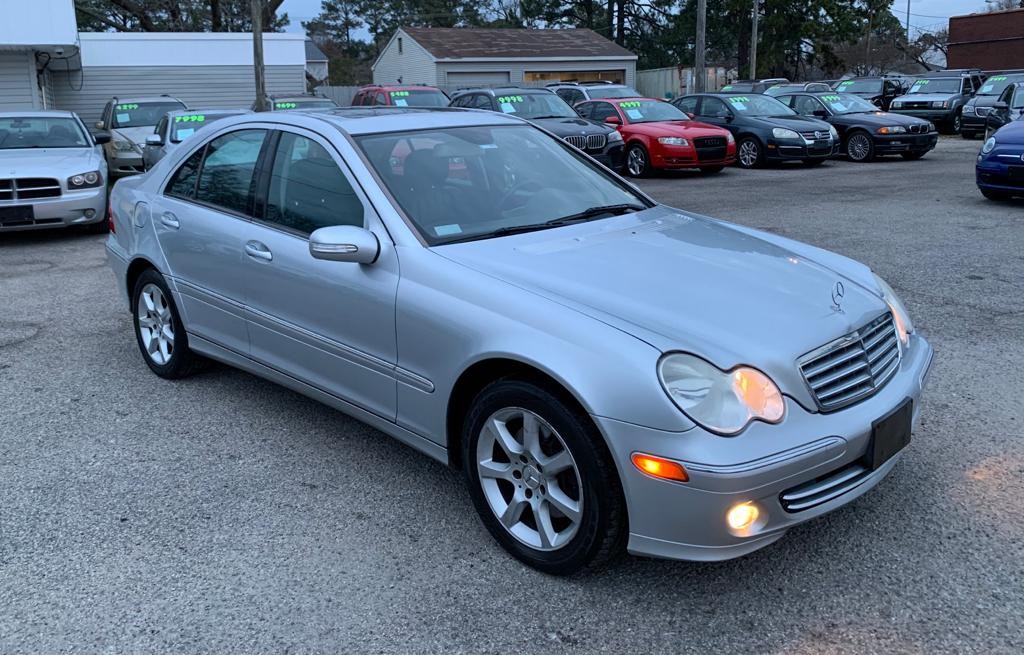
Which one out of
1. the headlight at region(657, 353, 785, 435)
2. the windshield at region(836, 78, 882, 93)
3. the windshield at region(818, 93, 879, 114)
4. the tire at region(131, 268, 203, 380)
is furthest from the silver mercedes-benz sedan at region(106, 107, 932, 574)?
the windshield at region(836, 78, 882, 93)

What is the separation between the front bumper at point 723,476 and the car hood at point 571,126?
12.6m

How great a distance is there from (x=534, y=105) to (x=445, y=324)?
44.6 feet

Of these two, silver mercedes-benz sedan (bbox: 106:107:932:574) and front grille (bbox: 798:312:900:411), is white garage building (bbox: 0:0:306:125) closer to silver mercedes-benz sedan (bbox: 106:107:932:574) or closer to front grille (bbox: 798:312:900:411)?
silver mercedes-benz sedan (bbox: 106:107:932:574)

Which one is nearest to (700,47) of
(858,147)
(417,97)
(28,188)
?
(858,147)

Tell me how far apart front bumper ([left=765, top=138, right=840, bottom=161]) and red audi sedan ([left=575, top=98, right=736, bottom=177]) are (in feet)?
2.69

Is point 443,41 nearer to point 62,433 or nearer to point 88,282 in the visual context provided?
point 88,282

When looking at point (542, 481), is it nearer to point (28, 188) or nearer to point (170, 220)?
point (170, 220)

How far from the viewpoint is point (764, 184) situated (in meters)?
15.0

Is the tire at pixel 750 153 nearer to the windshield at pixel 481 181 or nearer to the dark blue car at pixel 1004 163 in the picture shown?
the dark blue car at pixel 1004 163

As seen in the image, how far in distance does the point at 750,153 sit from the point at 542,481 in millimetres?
15762

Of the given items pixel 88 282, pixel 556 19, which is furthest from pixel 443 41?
pixel 88 282

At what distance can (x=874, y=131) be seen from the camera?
18.0m

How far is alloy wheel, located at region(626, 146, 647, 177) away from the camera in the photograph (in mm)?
16438

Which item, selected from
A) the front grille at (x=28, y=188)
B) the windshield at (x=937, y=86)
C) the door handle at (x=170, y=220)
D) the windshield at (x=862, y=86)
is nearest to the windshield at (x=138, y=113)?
the front grille at (x=28, y=188)
